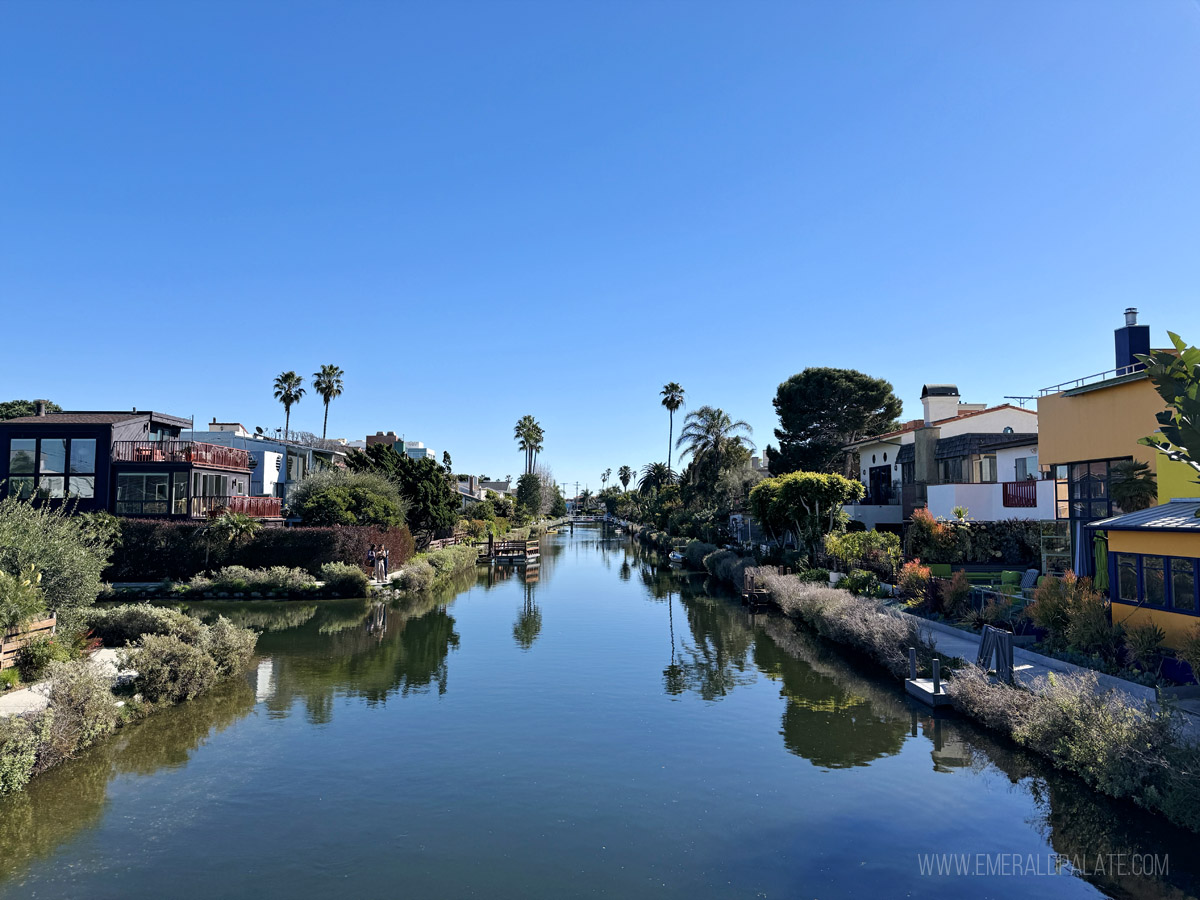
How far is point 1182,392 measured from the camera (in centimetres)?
1174

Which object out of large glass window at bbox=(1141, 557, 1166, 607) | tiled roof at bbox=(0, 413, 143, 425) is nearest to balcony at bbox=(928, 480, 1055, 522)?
large glass window at bbox=(1141, 557, 1166, 607)

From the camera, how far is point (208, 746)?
14.6 meters

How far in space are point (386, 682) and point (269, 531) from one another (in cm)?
2051

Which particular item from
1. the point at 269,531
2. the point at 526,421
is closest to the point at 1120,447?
the point at 269,531

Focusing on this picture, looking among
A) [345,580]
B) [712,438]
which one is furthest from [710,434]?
[345,580]

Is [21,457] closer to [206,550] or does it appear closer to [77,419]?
[77,419]

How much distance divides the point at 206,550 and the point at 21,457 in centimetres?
1076

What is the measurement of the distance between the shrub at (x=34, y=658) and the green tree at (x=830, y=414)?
48994 millimetres

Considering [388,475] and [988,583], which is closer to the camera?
[988,583]

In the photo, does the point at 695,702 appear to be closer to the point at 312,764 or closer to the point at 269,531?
the point at 312,764

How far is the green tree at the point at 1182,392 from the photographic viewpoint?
11367 mm

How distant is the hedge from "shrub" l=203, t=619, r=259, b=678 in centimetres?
1829

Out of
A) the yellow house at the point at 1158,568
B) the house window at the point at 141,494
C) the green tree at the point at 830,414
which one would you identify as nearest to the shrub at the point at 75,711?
the yellow house at the point at 1158,568

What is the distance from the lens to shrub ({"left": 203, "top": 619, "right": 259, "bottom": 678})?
18.9m
